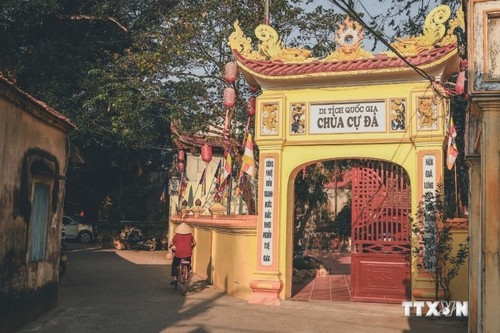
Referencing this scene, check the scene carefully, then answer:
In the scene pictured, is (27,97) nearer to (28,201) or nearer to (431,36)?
(28,201)

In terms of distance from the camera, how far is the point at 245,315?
888 cm

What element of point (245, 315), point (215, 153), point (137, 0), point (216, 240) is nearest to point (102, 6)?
point (137, 0)

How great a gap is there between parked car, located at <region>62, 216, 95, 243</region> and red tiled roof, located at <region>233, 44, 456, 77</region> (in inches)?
710

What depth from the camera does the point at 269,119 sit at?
419 inches

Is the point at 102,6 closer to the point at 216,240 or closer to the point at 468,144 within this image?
the point at 216,240

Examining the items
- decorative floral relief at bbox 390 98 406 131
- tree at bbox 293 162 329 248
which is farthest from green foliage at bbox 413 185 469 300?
tree at bbox 293 162 329 248

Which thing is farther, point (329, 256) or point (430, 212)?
point (329, 256)

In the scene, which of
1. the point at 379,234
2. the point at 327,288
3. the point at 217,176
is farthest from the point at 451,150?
the point at 217,176

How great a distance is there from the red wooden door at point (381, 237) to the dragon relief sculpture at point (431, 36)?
2219 millimetres

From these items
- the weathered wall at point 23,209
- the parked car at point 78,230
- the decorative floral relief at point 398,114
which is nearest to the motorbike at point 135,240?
the parked car at point 78,230

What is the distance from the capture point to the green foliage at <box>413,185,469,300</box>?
9.11m

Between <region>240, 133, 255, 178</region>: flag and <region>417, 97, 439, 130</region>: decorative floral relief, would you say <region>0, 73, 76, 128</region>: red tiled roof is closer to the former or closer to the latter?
<region>240, 133, 255, 178</region>: flag

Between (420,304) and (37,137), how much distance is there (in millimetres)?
6734

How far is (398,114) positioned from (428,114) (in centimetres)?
53
